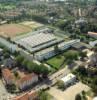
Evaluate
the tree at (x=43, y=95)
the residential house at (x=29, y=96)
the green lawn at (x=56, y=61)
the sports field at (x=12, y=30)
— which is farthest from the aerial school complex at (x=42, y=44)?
the residential house at (x=29, y=96)

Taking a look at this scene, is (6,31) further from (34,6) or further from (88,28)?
(34,6)

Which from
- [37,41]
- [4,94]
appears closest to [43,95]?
[4,94]

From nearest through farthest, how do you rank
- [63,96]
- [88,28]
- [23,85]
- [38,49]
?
[63,96] < [23,85] < [38,49] < [88,28]

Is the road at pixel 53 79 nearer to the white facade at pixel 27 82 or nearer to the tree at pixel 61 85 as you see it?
the white facade at pixel 27 82

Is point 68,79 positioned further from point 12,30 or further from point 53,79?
point 12,30

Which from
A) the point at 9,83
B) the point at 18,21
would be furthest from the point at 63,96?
the point at 18,21

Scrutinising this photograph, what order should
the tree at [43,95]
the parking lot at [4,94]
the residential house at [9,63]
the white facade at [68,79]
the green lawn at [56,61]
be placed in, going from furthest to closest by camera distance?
the green lawn at [56,61], the residential house at [9,63], the white facade at [68,79], the parking lot at [4,94], the tree at [43,95]
